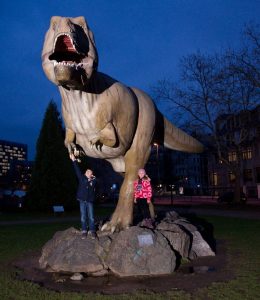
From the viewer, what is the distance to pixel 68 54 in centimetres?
605

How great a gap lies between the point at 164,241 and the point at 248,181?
45.4 metres

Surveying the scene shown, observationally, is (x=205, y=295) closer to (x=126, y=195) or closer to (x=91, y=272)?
(x=91, y=272)

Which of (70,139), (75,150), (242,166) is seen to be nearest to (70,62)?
(70,139)

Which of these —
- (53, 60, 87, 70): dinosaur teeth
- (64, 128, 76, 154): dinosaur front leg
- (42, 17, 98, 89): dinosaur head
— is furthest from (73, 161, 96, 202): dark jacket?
(53, 60, 87, 70): dinosaur teeth

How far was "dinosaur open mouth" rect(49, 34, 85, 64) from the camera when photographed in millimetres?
5785

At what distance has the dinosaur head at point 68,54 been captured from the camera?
5703mm

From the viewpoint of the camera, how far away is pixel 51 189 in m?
24.2

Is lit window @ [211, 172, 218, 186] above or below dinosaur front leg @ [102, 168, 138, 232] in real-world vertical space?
above

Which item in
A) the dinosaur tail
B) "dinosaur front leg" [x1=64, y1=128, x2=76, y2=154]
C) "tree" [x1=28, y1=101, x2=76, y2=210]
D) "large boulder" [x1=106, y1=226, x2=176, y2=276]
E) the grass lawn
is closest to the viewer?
the grass lawn

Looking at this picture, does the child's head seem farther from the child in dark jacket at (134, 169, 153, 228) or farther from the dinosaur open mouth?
the dinosaur open mouth

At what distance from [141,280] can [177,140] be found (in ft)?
12.5

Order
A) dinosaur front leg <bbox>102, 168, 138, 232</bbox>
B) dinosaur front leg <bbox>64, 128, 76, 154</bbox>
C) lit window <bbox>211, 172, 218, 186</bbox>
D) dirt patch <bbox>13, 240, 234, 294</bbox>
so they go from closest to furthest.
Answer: dirt patch <bbox>13, 240, 234, 294</bbox>, dinosaur front leg <bbox>64, 128, 76, 154</bbox>, dinosaur front leg <bbox>102, 168, 138, 232</bbox>, lit window <bbox>211, 172, 218, 186</bbox>

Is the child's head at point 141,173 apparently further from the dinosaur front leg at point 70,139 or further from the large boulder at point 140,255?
the dinosaur front leg at point 70,139

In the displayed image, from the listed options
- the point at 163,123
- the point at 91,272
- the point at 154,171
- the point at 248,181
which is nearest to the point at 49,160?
the point at 163,123
